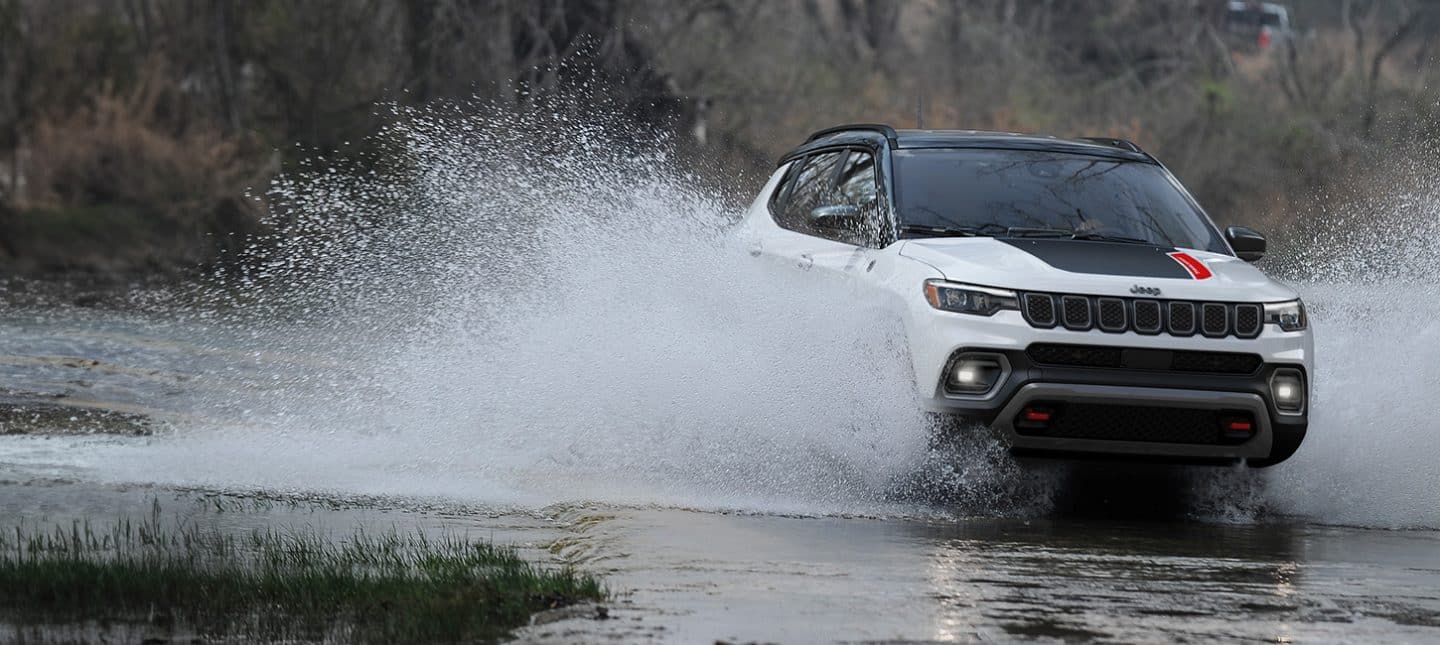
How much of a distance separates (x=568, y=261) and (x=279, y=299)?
1267 centimetres

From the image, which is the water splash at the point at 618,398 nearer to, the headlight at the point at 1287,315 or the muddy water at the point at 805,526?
the muddy water at the point at 805,526

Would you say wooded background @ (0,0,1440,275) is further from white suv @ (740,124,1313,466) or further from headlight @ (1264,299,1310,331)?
headlight @ (1264,299,1310,331)

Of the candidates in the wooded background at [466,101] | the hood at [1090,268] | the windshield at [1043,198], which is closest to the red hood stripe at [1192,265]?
the hood at [1090,268]

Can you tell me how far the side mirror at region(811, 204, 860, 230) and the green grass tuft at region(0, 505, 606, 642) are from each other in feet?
10.6

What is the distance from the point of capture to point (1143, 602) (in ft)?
20.1

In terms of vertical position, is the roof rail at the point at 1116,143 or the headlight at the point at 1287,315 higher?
the roof rail at the point at 1116,143

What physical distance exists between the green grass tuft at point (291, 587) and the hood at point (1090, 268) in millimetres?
2657

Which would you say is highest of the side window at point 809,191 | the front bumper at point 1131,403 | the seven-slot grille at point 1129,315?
the side window at point 809,191

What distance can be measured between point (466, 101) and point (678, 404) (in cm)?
1764

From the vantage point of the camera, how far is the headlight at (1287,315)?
28.1 feet

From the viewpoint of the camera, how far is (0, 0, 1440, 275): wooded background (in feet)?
85.3

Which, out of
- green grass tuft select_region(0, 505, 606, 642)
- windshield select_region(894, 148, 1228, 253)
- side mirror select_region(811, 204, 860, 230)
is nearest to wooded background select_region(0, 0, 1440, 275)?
windshield select_region(894, 148, 1228, 253)

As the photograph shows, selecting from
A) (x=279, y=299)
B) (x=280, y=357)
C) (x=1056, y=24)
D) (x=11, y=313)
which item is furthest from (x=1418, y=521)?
(x=1056, y=24)

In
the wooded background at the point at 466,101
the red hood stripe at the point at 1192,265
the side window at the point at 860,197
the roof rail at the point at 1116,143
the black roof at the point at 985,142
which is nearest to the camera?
the red hood stripe at the point at 1192,265
